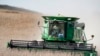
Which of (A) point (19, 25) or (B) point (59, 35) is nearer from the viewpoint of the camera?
(B) point (59, 35)

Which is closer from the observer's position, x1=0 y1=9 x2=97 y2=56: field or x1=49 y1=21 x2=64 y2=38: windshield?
x1=49 y1=21 x2=64 y2=38: windshield

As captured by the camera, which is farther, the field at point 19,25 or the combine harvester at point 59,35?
the field at point 19,25

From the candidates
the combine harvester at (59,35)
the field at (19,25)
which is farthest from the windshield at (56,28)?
the field at (19,25)

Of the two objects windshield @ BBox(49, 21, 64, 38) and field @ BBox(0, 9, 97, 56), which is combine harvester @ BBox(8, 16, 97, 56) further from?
field @ BBox(0, 9, 97, 56)

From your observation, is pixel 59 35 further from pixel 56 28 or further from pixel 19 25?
pixel 19 25

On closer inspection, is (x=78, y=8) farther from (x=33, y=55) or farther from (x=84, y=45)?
(x=33, y=55)

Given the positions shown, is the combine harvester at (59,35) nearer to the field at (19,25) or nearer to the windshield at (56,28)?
the windshield at (56,28)

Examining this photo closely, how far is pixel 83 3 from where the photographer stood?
3588 mm

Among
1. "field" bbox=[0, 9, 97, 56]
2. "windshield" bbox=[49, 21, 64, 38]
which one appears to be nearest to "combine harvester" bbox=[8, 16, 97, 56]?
"windshield" bbox=[49, 21, 64, 38]

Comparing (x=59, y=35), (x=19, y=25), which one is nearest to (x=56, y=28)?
(x=59, y=35)

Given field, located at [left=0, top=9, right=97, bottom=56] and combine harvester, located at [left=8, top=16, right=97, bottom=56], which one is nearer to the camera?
combine harvester, located at [left=8, top=16, right=97, bottom=56]

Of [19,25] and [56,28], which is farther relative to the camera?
[19,25]

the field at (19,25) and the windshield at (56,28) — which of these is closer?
the windshield at (56,28)

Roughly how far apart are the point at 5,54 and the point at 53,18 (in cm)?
57
